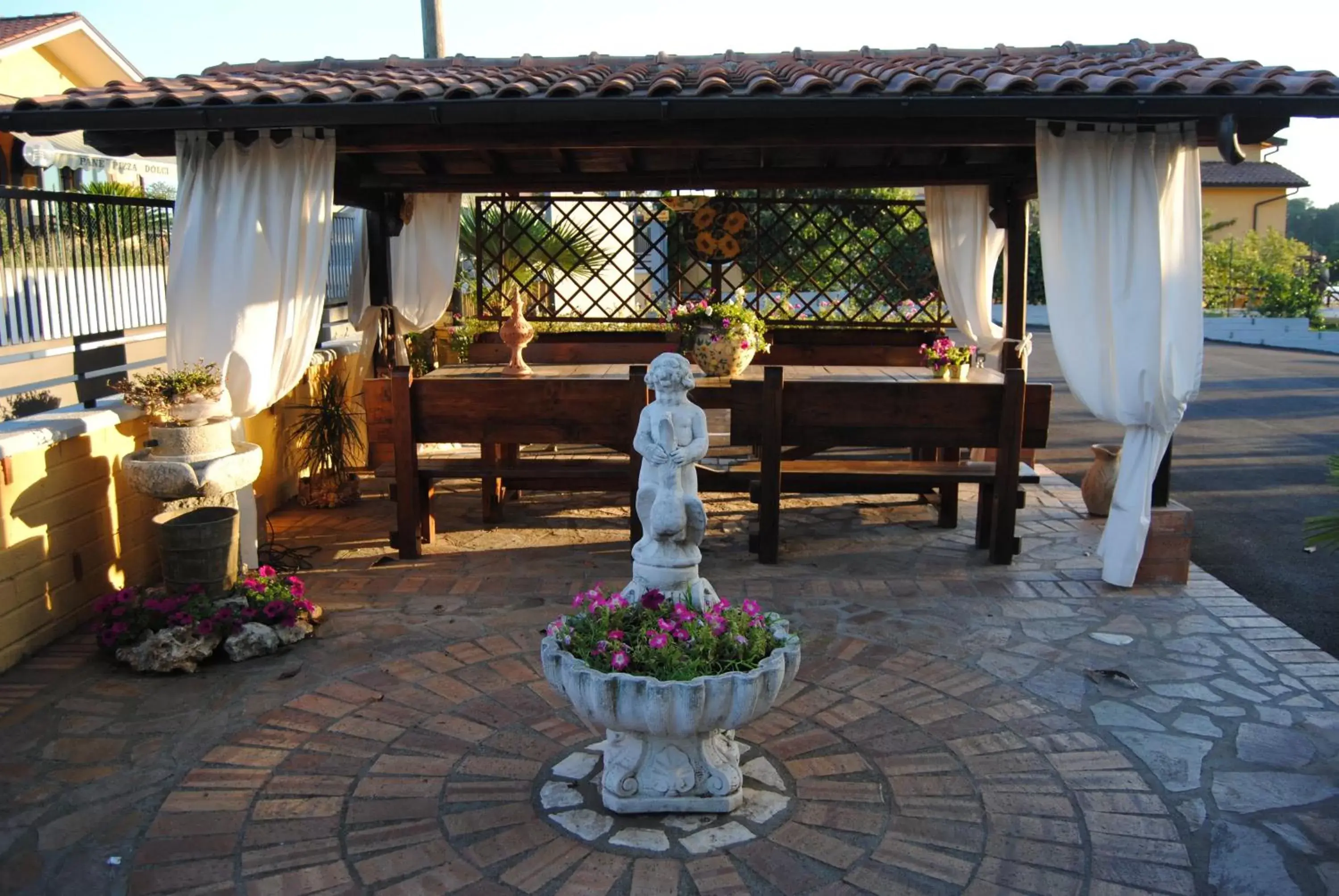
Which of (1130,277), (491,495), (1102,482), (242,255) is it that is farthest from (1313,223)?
(242,255)

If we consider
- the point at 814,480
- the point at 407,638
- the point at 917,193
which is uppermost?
the point at 917,193

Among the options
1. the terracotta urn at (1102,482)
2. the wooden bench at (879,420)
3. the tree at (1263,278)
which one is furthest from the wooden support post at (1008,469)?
the tree at (1263,278)

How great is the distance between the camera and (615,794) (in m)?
3.13

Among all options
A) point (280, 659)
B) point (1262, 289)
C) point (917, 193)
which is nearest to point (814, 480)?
point (280, 659)

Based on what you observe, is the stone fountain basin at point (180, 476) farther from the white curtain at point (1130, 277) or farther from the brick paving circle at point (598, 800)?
the white curtain at point (1130, 277)

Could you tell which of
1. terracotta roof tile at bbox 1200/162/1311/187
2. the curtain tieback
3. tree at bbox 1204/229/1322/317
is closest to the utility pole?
the curtain tieback

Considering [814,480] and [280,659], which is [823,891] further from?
[814,480]

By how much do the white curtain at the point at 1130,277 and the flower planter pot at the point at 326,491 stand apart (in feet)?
14.8

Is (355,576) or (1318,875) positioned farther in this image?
(355,576)

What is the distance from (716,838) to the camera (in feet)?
9.88

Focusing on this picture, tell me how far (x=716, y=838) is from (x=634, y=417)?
3.10 metres

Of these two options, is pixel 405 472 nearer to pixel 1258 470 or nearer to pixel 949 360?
pixel 949 360

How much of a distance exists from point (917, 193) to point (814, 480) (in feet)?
62.3

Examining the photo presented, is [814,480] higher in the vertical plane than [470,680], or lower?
higher
